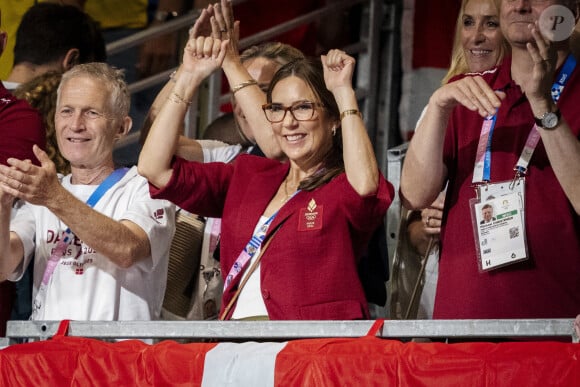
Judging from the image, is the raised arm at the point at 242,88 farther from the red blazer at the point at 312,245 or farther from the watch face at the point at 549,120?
the watch face at the point at 549,120

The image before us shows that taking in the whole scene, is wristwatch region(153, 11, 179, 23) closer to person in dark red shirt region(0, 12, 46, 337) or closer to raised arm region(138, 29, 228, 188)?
person in dark red shirt region(0, 12, 46, 337)

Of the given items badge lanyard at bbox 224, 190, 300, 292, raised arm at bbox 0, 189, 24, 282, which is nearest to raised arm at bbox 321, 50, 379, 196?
badge lanyard at bbox 224, 190, 300, 292

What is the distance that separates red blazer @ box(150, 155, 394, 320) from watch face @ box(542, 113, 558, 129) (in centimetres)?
57

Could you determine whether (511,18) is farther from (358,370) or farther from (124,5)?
(124,5)

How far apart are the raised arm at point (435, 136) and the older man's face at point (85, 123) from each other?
113 centimetres

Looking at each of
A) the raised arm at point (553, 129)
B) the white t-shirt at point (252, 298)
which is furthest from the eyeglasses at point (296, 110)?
the raised arm at point (553, 129)

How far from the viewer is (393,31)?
250 inches

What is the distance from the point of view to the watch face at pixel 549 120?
9.98 feet

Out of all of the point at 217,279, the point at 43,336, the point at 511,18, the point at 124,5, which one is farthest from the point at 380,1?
the point at 43,336

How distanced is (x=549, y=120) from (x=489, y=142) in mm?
281

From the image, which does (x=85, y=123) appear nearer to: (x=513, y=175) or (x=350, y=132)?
(x=350, y=132)

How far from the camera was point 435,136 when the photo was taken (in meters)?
3.26

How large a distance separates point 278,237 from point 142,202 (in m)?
0.64

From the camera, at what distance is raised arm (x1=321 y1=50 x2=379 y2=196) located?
11.2 feet
